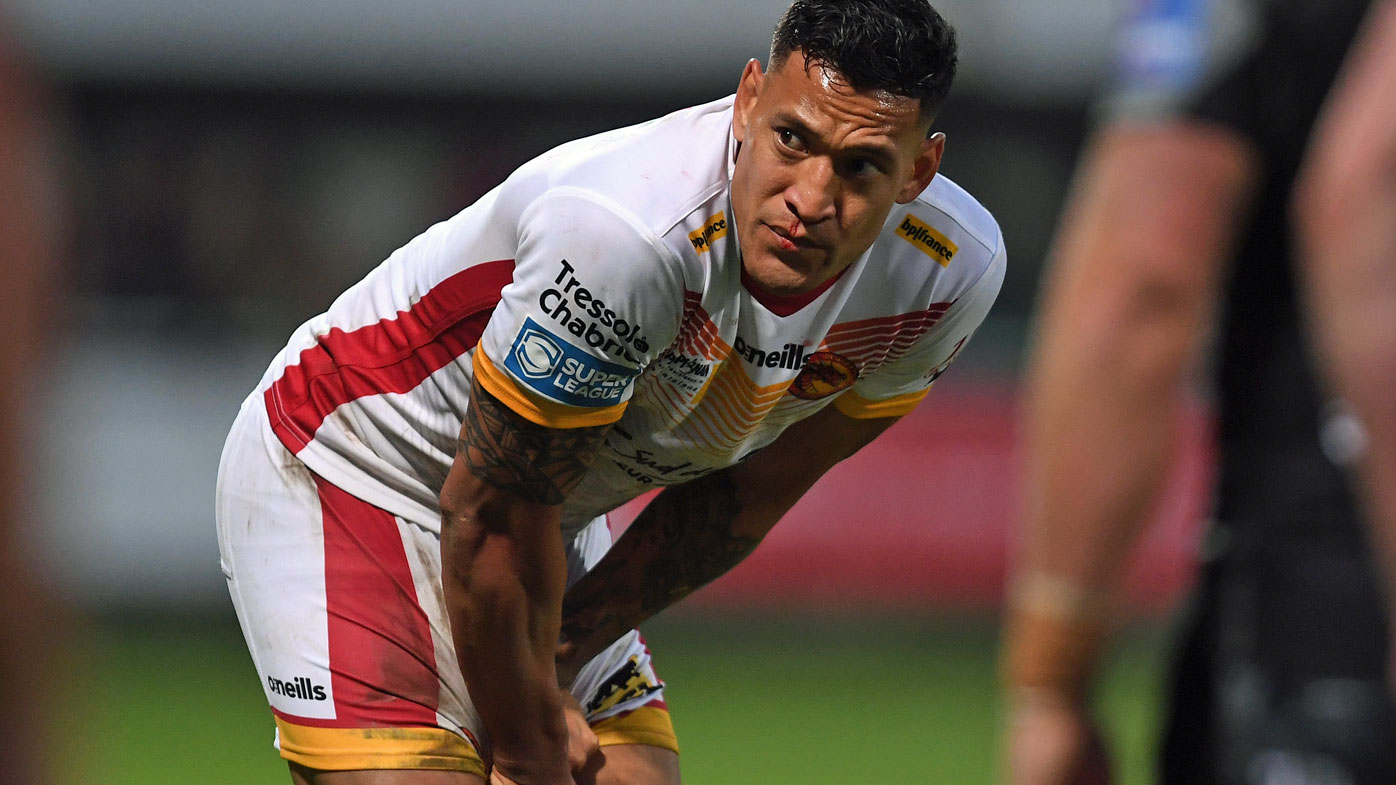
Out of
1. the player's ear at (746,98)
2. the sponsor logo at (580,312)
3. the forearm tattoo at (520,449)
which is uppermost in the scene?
the player's ear at (746,98)

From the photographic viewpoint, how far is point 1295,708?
2.80 meters

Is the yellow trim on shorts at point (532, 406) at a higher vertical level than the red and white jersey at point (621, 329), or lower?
lower

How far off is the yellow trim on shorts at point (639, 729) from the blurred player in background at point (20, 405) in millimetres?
2607

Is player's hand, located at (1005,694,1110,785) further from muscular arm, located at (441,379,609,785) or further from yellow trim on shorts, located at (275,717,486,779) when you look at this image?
yellow trim on shorts, located at (275,717,486,779)

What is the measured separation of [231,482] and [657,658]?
26.6 feet

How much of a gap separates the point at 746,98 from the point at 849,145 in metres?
0.25

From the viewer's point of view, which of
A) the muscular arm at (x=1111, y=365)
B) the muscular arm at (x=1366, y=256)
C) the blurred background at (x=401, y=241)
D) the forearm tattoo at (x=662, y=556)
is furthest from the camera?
the blurred background at (x=401, y=241)

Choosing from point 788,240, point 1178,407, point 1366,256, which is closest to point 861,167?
point 788,240

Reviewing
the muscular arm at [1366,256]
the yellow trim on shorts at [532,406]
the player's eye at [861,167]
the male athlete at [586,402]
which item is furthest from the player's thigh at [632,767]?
the muscular arm at [1366,256]

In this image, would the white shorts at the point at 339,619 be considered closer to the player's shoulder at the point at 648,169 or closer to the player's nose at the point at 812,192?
the player's shoulder at the point at 648,169

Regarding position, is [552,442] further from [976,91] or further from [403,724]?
[976,91]

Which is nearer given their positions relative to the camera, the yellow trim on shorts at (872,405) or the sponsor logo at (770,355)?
the sponsor logo at (770,355)

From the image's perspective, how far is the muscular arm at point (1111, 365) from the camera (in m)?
2.61

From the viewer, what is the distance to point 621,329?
311 centimetres
